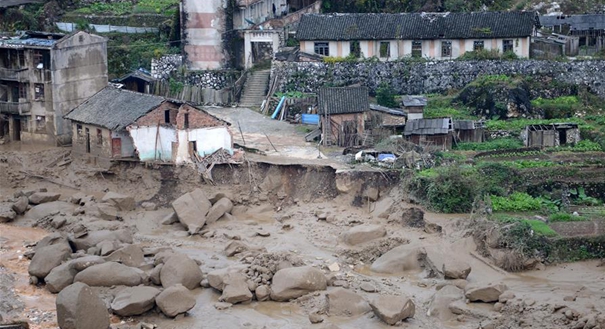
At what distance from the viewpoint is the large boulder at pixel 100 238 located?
52.8 m

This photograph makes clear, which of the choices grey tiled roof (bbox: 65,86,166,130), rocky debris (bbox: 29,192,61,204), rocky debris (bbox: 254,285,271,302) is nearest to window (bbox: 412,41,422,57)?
grey tiled roof (bbox: 65,86,166,130)

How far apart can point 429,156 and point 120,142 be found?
1349 cm

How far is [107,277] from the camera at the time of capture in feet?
161

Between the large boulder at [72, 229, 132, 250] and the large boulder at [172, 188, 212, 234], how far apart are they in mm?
2345

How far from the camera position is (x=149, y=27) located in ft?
238

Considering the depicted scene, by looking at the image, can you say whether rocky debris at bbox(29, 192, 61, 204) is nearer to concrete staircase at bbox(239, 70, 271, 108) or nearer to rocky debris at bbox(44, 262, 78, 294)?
rocky debris at bbox(44, 262, 78, 294)

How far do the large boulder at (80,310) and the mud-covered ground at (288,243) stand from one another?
→ 134 centimetres

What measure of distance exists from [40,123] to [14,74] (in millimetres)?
2616

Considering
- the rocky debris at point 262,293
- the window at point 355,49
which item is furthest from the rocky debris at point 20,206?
the window at point 355,49

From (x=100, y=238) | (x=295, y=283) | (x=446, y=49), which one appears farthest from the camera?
(x=446, y=49)

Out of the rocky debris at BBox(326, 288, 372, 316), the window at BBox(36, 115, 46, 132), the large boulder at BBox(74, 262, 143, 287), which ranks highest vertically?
the window at BBox(36, 115, 46, 132)

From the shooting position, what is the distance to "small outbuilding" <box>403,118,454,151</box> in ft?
196

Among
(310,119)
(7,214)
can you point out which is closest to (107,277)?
(7,214)

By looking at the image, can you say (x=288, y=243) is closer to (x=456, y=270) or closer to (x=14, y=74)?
(x=456, y=270)
